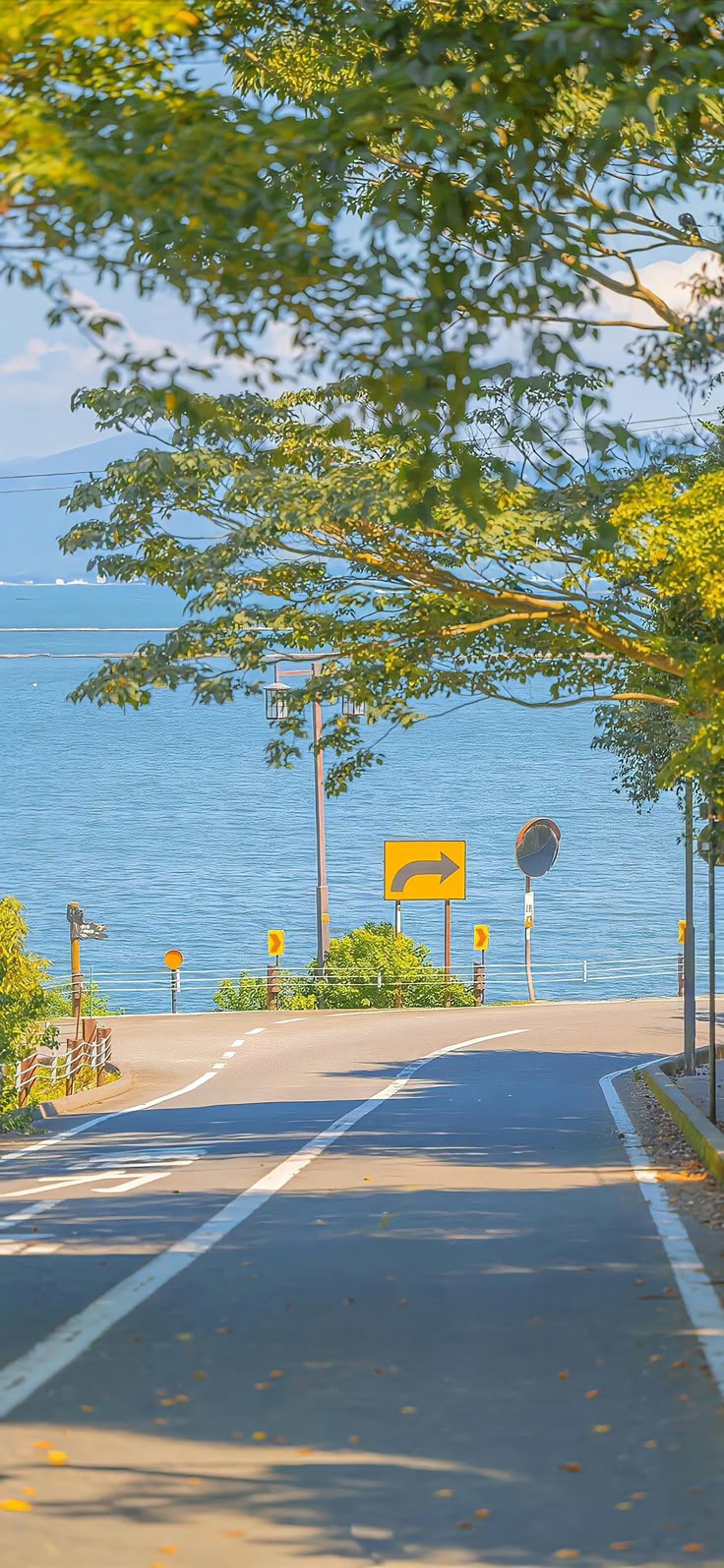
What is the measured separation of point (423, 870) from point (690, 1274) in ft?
152

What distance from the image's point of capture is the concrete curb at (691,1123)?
44.1 ft

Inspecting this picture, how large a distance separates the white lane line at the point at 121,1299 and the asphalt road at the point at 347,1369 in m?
0.02

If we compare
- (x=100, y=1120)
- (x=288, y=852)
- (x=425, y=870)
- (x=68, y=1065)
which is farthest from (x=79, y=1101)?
(x=288, y=852)

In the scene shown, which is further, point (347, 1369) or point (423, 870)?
point (423, 870)

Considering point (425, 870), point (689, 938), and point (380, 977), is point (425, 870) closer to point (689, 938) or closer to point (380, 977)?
point (380, 977)

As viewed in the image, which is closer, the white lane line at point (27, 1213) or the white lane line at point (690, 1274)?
the white lane line at point (690, 1274)

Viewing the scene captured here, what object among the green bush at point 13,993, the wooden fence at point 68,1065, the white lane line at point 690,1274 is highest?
the green bush at point 13,993

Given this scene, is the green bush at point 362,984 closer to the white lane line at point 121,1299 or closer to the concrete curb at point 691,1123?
the concrete curb at point 691,1123

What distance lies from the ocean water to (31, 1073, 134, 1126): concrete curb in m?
10.0

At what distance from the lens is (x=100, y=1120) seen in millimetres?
22281

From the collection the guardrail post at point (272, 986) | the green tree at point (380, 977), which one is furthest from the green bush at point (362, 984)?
the guardrail post at point (272, 986)

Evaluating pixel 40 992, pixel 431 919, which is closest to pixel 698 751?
pixel 40 992

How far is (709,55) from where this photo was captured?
6027 mm

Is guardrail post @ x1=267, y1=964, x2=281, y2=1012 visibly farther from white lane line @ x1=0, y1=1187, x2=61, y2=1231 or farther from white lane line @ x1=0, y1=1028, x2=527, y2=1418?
white lane line @ x1=0, y1=1187, x2=61, y2=1231
